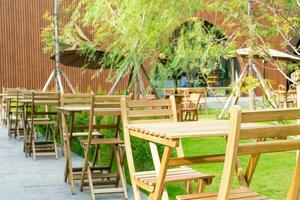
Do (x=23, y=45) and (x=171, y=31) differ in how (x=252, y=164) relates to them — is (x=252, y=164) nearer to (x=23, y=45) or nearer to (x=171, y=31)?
(x=171, y=31)

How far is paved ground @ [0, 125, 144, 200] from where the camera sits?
16.7 ft

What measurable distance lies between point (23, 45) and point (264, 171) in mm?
15631

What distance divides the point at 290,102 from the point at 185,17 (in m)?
7.63

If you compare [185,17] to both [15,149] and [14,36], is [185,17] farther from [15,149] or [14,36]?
[14,36]

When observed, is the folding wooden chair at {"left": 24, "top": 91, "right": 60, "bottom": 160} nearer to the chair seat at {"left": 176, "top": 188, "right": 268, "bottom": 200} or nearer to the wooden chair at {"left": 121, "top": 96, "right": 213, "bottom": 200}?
the wooden chair at {"left": 121, "top": 96, "right": 213, "bottom": 200}

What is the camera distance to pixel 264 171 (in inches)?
258

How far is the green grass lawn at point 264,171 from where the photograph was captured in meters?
5.40

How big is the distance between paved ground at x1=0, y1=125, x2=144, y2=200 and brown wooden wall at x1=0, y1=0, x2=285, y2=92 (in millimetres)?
12415

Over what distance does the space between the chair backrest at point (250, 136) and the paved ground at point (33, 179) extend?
2.75 meters

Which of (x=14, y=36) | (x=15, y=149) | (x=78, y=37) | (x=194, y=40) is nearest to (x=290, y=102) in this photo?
(x=78, y=37)

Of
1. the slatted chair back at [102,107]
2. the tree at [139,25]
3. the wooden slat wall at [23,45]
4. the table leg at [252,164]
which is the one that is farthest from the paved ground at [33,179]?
the wooden slat wall at [23,45]

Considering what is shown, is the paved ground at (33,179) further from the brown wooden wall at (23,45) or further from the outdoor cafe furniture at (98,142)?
the brown wooden wall at (23,45)

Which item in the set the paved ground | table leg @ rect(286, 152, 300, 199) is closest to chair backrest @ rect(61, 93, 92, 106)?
the paved ground

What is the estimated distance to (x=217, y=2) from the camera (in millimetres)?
6934
